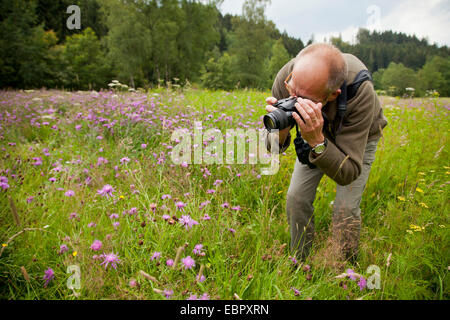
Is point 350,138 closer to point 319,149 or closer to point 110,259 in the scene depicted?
point 319,149

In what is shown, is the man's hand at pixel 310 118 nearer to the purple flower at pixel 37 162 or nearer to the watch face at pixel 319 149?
the watch face at pixel 319 149

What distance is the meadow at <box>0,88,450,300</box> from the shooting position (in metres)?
1.25

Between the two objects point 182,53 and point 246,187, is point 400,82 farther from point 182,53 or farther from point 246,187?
point 246,187

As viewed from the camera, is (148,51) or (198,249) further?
(148,51)

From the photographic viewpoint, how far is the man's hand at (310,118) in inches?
52.4

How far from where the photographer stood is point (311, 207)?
182 cm

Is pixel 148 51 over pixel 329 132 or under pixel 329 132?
over

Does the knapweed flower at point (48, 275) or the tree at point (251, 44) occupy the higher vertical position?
the tree at point (251, 44)

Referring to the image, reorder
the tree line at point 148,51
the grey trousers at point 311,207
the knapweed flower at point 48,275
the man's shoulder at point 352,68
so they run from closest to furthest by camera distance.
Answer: the knapweed flower at point 48,275 → the man's shoulder at point 352,68 → the grey trousers at point 311,207 → the tree line at point 148,51

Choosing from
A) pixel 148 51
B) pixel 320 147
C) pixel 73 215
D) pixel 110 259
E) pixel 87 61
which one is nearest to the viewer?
pixel 110 259

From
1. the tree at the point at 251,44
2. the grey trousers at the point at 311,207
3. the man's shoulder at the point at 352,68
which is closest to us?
the man's shoulder at the point at 352,68

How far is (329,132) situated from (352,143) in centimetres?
20

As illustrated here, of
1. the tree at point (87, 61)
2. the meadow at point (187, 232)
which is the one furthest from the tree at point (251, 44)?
the meadow at point (187, 232)

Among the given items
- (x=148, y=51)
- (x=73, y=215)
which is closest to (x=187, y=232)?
(x=73, y=215)
